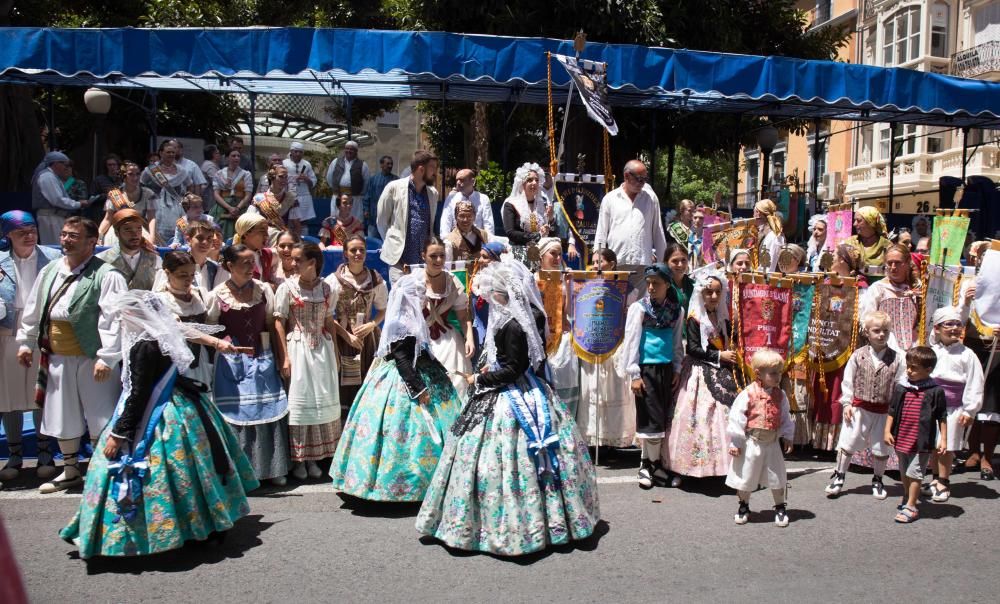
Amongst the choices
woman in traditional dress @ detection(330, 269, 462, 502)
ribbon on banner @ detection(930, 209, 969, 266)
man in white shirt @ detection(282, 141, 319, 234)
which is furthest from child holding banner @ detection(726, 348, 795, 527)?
man in white shirt @ detection(282, 141, 319, 234)

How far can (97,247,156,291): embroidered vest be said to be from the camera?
6.13m

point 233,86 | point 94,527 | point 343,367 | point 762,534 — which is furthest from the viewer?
point 233,86

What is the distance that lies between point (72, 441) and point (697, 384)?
463 cm

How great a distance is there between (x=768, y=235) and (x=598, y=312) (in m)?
3.54

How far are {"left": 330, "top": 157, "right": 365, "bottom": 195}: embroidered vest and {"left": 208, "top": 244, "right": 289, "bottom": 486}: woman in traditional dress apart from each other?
5.68 metres

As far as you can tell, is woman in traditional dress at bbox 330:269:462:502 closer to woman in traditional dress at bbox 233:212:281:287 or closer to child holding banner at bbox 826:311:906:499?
woman in traditional dress at bbox 233:212:281:287

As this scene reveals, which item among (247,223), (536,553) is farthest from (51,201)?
(536,553)

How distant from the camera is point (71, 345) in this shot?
19.3ft

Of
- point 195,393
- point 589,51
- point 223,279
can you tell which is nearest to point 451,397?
point 195,393

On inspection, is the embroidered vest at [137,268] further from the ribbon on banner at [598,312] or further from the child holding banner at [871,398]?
the child holding banner at [871,398]

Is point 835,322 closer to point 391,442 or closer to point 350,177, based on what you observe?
point 391,442

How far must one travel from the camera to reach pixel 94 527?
4434 millimetres

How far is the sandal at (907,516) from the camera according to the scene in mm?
5355

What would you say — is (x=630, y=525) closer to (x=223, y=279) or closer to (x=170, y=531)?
(x=170, y=531)
